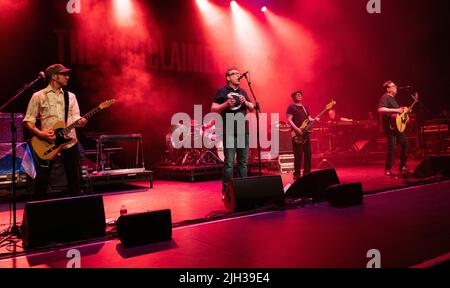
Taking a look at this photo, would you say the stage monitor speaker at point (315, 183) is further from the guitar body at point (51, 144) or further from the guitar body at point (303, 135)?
the guitar body at point (51, 144)

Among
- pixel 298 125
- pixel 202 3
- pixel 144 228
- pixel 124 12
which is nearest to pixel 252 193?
pixel 144 228

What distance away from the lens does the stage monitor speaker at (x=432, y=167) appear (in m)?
6.55

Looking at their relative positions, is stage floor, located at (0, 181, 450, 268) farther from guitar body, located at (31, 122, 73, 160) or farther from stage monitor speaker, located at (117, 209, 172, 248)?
guitar body, located at (31, 122, 73, 160)

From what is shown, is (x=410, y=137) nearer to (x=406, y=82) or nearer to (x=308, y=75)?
(x=406, y=82)

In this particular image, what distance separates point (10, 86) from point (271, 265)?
25.2ft

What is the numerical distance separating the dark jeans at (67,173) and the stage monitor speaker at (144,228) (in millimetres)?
1355

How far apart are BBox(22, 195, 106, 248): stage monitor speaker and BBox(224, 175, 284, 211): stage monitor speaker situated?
63.2 inches

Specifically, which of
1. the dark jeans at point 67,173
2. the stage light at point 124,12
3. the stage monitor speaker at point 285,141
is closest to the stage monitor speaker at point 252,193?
the dark jeans at point 67,173

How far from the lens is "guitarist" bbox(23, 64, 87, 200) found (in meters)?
4.18

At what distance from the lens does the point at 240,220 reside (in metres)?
4.11

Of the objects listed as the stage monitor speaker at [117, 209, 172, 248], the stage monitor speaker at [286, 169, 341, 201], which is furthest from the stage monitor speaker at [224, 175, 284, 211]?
the stage monitor speaker at [117, 209, 172, 248]

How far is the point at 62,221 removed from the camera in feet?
10.6
